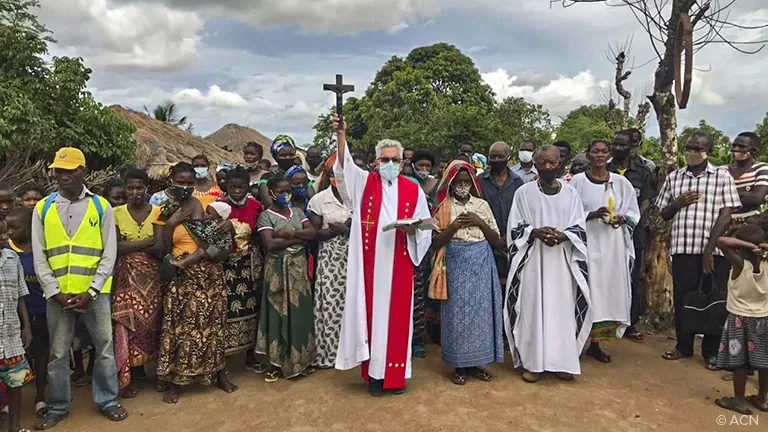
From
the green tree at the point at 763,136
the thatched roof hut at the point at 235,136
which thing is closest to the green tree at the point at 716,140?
the green tree at the point at 763,136

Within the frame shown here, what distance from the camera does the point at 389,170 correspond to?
181 inches

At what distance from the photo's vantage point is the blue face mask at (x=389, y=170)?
15.1 ft

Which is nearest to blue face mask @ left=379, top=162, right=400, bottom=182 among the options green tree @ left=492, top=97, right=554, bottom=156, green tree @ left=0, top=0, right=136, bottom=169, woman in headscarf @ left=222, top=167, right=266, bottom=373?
woman in headscarf @ left=222, top=167, right=266, bottom=373

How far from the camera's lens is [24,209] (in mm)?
4199

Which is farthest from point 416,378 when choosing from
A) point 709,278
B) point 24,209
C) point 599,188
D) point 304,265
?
point 24,209

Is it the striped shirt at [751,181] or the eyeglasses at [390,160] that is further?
the striped shirt at [751,181]

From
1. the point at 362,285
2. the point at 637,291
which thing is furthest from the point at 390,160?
the point at 637,291

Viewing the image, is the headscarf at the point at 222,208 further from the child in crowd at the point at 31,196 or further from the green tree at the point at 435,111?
the green tree at the point at 435,111

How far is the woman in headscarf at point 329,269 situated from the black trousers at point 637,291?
327 cm

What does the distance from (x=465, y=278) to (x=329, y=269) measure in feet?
3.99

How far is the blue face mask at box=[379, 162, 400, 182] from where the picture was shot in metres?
4.61

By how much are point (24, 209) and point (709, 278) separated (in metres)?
6.05

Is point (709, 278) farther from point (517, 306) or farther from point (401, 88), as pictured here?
point (401, 88)

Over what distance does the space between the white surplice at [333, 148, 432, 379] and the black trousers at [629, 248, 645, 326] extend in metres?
2.94
